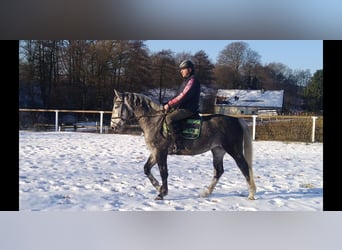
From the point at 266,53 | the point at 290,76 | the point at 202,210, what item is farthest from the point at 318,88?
the point at 202,210

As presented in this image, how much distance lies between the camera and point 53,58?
11.5 ft

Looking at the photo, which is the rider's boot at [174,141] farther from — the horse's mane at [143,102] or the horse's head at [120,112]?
the horse's head at [120,112]

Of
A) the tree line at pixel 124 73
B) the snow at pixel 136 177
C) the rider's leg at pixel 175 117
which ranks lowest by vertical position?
the snow at pixel 136 177

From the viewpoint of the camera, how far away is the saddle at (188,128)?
3270 mm

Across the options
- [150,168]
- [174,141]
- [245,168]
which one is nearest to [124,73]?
[174,141]

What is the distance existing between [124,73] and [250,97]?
138 cm

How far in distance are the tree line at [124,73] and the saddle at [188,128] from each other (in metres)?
0.34

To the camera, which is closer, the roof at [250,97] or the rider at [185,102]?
the rider at [185,102]

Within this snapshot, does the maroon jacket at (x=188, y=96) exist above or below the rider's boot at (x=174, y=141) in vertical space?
above

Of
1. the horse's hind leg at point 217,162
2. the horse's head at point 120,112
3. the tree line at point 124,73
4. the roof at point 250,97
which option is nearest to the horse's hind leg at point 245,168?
the horse's hind leg at point 217,162

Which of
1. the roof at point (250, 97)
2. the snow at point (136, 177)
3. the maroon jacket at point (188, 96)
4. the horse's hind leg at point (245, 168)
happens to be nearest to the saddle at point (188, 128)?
the maroon jacket at point (188, 96)

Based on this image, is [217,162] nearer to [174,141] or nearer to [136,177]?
[174,141]

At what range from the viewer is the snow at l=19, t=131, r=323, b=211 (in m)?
3.23

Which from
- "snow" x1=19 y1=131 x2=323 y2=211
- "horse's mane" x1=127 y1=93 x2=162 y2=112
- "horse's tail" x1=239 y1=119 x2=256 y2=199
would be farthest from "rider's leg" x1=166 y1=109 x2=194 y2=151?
"horse's tail" x1=239 y1=119 x2=256 y2=199
